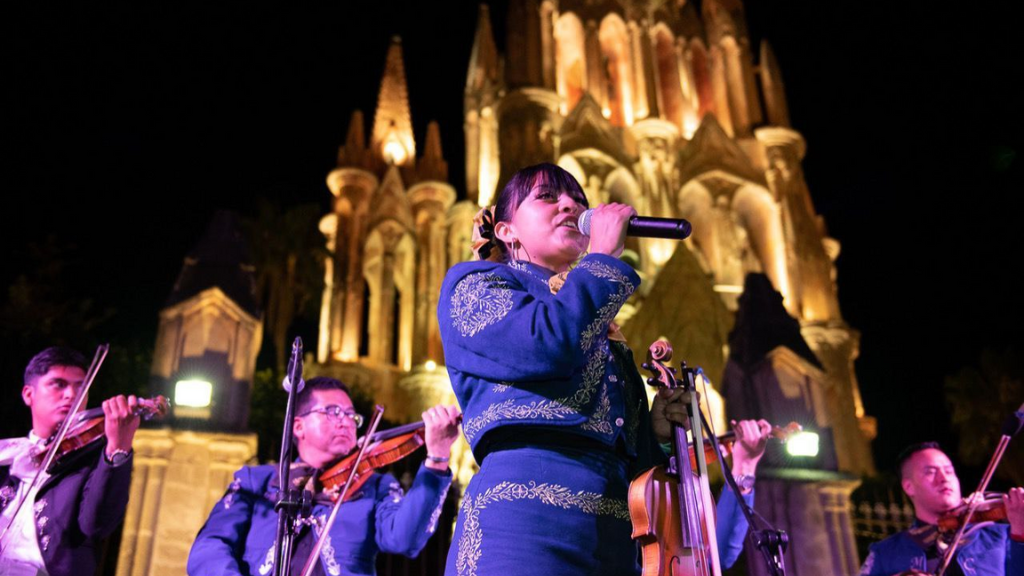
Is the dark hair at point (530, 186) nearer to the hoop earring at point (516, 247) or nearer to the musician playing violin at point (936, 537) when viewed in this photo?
the hoop earring at point (516, 247)

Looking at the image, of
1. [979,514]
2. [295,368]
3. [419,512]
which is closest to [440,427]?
[419,512]

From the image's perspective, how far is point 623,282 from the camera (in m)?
2.90

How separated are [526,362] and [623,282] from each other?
406mm

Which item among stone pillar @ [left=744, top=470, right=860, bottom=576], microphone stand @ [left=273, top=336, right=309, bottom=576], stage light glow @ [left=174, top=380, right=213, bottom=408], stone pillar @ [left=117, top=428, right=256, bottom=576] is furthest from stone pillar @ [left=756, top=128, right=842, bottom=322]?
microphone stand @ [left=273, top=336, right=309, bottom=576]

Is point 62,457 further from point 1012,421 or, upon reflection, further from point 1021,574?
point 1021,574

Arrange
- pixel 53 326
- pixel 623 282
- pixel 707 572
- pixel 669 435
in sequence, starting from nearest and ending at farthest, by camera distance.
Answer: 1. pixel 707 572
2. pixel 623 282
3. pixel 669 435
4. pixel 53 326

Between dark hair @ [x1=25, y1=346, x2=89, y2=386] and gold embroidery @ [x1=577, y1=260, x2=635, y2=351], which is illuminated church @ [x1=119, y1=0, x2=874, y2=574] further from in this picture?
gold embroidery @ [x1=577, y1=260, x2=635, y2=351]

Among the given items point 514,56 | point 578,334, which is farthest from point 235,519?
point 514,56

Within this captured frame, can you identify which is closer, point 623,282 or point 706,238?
point 623,282

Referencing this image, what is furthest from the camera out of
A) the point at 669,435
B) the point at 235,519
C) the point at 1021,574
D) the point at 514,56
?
the point at 514,56

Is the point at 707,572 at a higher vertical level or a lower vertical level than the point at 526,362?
lower

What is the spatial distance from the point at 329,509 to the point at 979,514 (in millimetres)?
4357

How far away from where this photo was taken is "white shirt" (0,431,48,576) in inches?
197

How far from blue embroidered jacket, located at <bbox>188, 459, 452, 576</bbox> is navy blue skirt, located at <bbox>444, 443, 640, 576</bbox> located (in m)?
2.12
